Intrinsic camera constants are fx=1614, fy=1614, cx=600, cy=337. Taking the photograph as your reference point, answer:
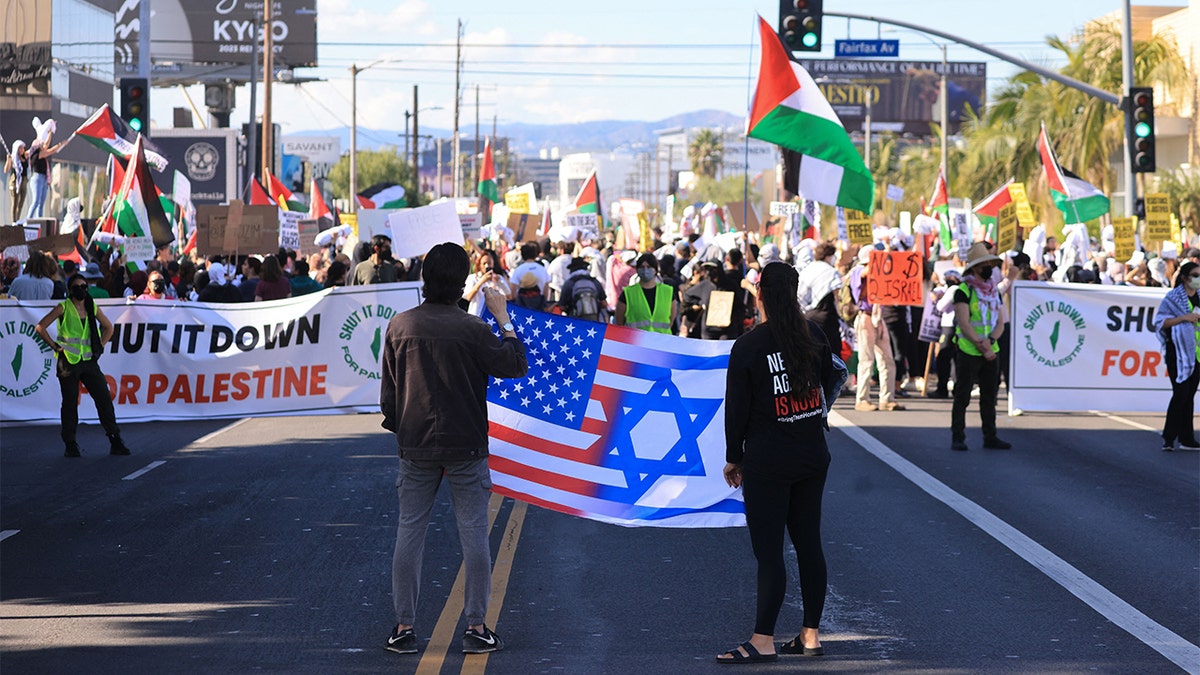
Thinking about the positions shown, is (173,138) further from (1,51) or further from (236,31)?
(1,51)

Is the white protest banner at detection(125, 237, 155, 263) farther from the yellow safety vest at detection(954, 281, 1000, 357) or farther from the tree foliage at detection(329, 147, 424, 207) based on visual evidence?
the tree foliage at detection(329, 147, 424, 207)

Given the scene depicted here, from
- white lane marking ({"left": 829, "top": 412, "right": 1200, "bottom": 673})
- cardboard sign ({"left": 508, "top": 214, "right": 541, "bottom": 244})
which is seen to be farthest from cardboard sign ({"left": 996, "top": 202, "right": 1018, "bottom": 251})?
cardboard sign ({"left": 508, "top": 214, "right": 541, "bottom": 244})

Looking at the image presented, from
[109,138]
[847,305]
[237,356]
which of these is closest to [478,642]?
[237,356]

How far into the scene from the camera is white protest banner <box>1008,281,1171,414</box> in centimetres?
1733

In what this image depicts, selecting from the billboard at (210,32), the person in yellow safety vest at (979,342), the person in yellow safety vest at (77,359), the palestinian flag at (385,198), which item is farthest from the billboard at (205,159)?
the person in yellow safety vest at (979,342)

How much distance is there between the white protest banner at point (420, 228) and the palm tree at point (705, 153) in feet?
463

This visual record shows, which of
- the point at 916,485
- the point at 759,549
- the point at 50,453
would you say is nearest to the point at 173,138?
the point at 50,453

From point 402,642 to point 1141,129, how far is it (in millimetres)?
20156

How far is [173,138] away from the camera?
7244 centimetres

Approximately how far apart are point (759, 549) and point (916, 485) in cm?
560

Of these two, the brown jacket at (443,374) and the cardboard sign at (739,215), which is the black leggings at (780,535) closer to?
the brown jacket at (443,374)

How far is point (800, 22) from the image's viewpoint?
22.2 meters

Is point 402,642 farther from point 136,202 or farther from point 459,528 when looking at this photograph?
point 136,202

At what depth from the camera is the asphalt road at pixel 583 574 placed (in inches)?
282
